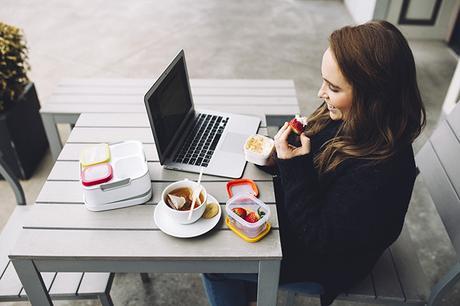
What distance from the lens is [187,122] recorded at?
1.72 m

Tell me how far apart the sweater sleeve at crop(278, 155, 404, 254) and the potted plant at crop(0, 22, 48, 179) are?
1852 mm

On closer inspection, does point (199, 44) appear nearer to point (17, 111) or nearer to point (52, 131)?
point (17, 111)

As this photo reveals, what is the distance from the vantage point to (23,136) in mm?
2594

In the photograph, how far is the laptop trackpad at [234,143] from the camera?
1590 millimetres

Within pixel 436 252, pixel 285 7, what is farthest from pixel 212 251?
pixel 285 7

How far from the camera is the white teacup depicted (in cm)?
125

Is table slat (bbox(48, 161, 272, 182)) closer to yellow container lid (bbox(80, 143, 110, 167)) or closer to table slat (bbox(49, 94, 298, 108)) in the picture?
yellow container lid (bbox(80, 143, 110, 167))

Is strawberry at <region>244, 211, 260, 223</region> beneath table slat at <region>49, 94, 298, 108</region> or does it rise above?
above

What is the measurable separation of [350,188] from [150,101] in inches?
27.3

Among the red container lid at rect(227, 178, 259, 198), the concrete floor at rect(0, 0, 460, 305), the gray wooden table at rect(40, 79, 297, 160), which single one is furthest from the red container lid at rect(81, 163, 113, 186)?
the concrete floor at rect(0, 0, 460, 305)

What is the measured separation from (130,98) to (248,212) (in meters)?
1.28

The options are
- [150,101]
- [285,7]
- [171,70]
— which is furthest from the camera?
[285,7]

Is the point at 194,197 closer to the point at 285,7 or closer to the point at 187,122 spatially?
the point at 187,122

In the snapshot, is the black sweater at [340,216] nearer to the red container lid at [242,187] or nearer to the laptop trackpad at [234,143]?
the red container lid at [242,187]
